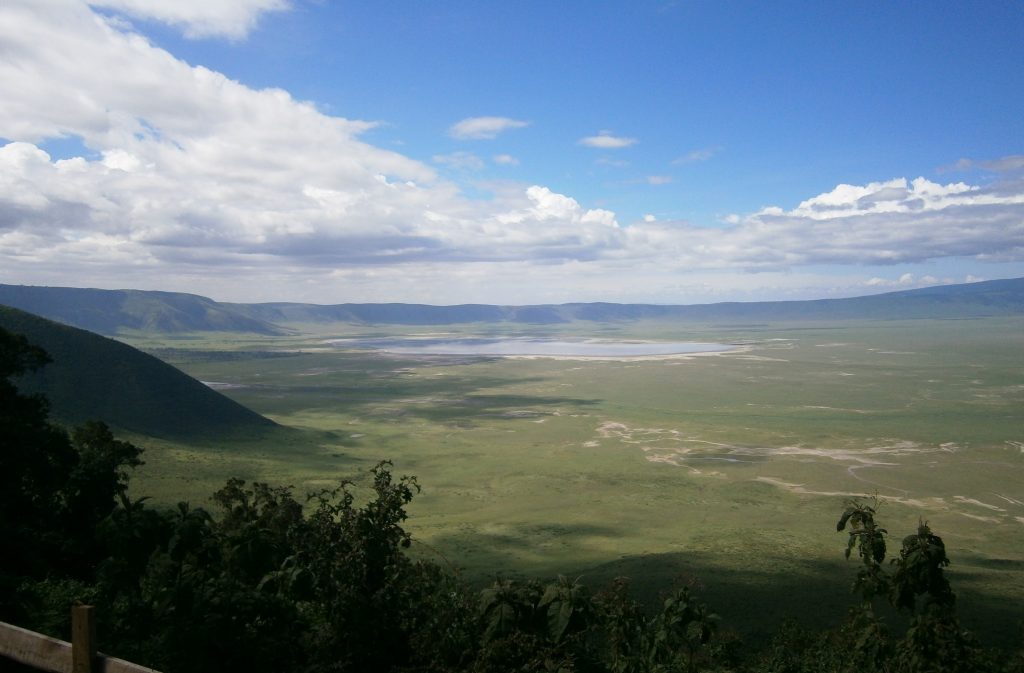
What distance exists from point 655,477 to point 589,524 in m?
16.6

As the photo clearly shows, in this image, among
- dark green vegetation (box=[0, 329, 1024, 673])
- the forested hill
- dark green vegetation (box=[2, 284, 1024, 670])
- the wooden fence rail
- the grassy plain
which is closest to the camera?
the wooden fence rail

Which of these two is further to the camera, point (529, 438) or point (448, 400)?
point (448, 400)

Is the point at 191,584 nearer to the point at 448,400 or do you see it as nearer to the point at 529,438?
the point at 529,438

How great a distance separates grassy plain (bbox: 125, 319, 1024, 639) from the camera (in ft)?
123

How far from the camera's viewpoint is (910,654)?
11875 mm

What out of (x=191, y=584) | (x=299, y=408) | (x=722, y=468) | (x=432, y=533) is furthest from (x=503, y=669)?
(x=299, y=408)

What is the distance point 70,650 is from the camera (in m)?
5.59

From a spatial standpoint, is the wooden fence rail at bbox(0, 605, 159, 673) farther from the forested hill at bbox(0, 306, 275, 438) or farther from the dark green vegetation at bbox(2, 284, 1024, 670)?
the forested hill at bbox(0, 306, 275, 438)

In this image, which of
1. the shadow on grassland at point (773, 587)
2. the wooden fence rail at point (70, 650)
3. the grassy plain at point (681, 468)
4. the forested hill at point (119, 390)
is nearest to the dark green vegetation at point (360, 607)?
the wooden fence rail at point (70, 650)

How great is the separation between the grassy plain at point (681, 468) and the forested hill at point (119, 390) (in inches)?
263

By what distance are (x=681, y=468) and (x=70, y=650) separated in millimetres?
66770

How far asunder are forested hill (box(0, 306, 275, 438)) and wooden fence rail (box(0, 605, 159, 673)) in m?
73.8

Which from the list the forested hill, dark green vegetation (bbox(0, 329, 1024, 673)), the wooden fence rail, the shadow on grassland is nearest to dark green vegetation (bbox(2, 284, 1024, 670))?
the shadow on grassland

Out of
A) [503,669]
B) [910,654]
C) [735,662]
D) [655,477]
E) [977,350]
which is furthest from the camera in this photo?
[977,350]
